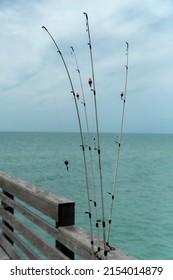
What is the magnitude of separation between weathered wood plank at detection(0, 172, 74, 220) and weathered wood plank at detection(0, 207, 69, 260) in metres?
0.25

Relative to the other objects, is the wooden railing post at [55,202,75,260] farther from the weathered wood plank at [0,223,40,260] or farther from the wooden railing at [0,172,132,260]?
the weathered wood plank at [0,223,40,260]

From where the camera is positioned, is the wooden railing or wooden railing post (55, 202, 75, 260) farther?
wooden railing post (55, 202, 75, 260)

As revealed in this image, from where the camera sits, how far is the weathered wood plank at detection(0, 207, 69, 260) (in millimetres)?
2631

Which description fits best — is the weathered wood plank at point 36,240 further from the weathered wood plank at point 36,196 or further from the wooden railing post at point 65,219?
the weathered wood plank at point 36,196

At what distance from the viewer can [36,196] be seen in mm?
2988

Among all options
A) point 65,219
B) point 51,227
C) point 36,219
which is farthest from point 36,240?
point 65,219

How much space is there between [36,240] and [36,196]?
0.39 m

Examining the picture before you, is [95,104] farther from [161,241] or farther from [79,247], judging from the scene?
[161,241]

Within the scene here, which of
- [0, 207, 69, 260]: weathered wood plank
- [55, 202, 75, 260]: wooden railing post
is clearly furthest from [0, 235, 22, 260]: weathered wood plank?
[55, 202, 75, 260]: wooden railing post

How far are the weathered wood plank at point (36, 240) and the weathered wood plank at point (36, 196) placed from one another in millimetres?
251

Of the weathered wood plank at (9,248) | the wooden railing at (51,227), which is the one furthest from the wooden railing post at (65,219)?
the weathered wood plank at (9,248)

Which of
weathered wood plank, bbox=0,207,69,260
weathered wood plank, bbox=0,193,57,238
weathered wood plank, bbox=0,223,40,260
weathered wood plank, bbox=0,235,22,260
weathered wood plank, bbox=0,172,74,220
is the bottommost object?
weathered wood plank, bbox=0,235,22,260

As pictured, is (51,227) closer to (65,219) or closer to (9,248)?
(65,219)
